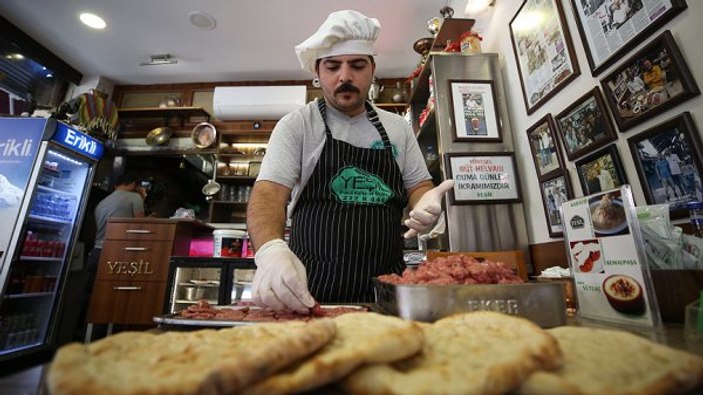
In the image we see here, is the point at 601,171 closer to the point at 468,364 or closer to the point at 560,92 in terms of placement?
the point at 560,92

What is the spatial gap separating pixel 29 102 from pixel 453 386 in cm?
698

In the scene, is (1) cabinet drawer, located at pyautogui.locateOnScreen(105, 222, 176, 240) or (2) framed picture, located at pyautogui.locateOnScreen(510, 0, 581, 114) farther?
(1) cabinet drawer, located at pyautogui.locateOnScreen(105, 222, 176, 240)

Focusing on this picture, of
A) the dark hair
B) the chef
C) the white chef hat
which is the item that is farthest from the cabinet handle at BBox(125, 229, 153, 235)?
the white chef hat

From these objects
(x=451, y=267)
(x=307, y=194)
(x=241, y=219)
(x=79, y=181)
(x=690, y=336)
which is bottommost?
(x=690, y=336)

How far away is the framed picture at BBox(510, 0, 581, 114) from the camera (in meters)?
2.08

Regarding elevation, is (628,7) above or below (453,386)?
Result: above

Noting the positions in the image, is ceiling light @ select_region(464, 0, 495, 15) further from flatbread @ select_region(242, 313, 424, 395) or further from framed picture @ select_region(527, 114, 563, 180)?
flatbread @ select_region(242, 313, 424, 395)

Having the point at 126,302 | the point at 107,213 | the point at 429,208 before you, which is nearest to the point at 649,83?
the point at 429,208

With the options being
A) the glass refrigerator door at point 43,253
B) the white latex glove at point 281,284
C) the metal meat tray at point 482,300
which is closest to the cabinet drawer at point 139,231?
the glass refrigerator door at point 43,253

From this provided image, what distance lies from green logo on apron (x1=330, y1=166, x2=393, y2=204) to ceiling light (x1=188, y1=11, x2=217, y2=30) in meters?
4.03

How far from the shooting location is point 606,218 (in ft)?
3.40

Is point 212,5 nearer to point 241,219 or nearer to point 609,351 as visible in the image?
point 241,219

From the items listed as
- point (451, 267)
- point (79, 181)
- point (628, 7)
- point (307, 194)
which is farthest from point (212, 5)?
point (451, 267)

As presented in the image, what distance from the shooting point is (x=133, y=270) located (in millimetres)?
3773
